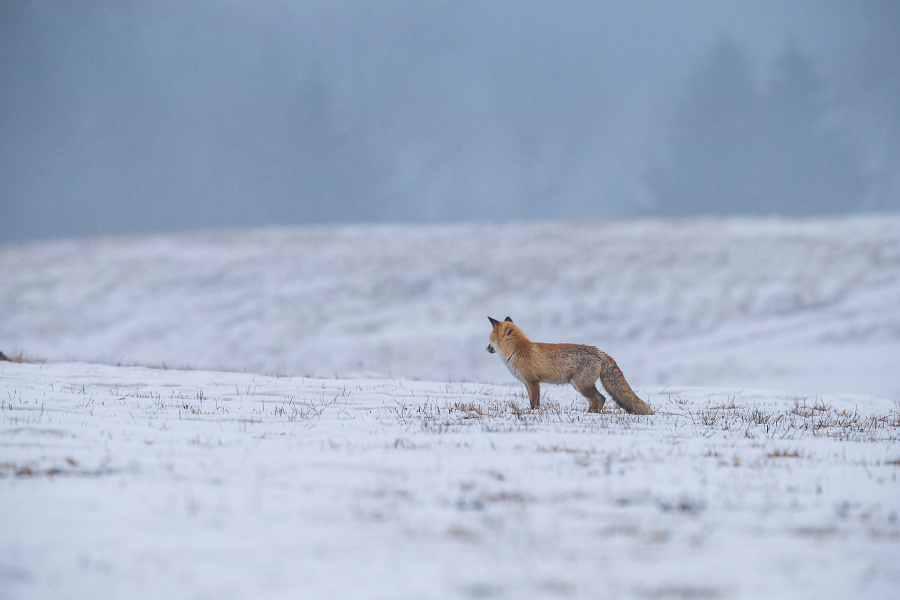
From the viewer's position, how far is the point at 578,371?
9523mm

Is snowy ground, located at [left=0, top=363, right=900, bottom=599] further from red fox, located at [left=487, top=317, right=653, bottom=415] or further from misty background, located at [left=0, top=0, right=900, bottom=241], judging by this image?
misty background, located at [left=0, top=0, right=900, bottom=241]

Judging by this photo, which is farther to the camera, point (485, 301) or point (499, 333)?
point (485, 301)

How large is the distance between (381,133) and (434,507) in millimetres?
139966

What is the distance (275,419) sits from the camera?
830 centimetres

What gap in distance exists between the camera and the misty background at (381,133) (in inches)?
3580

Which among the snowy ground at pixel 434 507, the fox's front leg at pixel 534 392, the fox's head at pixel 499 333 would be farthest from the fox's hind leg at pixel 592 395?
the fox's head at pixel 499 333

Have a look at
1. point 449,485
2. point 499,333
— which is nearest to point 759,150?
point 499,333

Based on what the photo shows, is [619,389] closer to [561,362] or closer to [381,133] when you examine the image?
[561,362]

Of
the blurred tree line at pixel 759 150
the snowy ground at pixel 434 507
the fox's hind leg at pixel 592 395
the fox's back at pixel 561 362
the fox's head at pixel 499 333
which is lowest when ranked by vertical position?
the snowy ground at pixel 434 507

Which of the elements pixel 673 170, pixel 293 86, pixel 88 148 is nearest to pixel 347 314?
pixel 673 170

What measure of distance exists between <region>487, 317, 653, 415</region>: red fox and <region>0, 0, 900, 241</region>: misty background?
8062 centimetres

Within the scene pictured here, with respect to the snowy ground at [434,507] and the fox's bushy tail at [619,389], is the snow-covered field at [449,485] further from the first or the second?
the fox's bushy tail at [619,389]

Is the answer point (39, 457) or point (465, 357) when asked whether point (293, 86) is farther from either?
point (39, 457)

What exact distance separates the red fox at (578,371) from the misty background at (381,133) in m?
80.6
